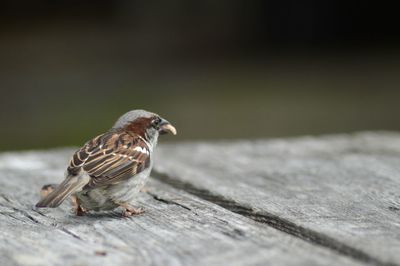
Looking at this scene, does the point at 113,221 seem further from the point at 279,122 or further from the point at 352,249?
the point at 279,122

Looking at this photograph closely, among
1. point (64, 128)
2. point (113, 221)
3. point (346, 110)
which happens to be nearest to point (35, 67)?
point (64, 128)

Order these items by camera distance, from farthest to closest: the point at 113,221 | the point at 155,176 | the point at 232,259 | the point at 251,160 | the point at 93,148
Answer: the point at 251,160
the point at 155,176
the point at 93,148
the point at 113,221
the point at 232,259

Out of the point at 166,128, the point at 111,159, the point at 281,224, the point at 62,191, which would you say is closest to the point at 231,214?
the point at 281,224

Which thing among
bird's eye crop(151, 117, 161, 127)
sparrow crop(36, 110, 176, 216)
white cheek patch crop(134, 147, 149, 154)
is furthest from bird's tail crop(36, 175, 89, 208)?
bird's eye crop(151, 117, 161, 127)

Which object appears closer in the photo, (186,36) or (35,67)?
(35,67)

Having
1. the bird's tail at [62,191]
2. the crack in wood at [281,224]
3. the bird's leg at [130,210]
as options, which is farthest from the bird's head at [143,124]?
the bird's leg at [130,210]

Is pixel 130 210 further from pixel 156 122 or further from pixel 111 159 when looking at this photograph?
pixel 156 122

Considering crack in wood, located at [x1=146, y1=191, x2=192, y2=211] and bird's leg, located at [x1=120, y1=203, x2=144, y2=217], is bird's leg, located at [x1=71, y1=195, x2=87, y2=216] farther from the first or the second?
crack in wood, located at [x1=146, y1=191, x2=192, y2=211]
